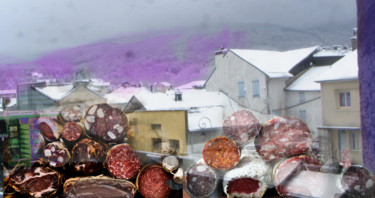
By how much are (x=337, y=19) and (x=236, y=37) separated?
544 millimetres

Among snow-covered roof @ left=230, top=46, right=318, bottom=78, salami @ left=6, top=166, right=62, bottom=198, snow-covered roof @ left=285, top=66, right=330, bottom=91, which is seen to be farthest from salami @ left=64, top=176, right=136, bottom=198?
snow-covered roof @ left=285, top=66, right=330, bottom=91

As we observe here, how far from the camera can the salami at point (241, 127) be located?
2279mm

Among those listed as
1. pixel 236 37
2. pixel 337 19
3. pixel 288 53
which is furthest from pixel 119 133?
pixel 337 19

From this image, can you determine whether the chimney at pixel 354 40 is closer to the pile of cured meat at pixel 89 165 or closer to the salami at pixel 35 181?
the pile of cured meat at pixel 89 165

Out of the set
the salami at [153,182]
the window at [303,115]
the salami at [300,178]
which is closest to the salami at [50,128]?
the salami at [153,182]

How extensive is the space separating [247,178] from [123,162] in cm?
84

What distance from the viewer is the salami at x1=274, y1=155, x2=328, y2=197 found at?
2119 mm

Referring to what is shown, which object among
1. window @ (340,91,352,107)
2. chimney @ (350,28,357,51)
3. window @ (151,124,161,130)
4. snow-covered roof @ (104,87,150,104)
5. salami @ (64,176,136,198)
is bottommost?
salami @ (64,176,136,198)

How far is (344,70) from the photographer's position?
1996 mm

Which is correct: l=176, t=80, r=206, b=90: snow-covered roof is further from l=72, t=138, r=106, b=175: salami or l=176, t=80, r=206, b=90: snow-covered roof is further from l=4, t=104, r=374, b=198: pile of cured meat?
l=72, t=138, r=106, b=175: salami

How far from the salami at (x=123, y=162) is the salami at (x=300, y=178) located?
0.92 meters

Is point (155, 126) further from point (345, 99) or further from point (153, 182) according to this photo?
point (345, 99)

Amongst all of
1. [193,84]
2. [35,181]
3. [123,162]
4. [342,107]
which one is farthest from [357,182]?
[35,181]

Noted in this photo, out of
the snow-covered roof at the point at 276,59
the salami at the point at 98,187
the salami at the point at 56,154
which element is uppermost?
the snow-covered roof at the point at 276,59
